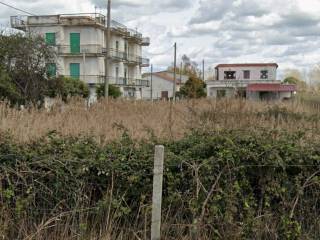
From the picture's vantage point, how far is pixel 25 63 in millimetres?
19953

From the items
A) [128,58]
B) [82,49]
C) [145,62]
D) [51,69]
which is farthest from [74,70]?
[51,69]

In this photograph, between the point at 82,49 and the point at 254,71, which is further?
the point at 254,71

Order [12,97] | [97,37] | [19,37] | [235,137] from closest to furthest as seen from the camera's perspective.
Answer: [235,137] < [12,97] < [19,37] < [97,37]

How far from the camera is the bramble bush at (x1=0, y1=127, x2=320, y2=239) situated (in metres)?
3.68

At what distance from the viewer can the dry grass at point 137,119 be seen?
594 centimetres

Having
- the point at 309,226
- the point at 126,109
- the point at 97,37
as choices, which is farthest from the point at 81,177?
the point at 97,37

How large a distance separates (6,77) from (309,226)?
1672cm

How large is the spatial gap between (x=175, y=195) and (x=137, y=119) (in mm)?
6030

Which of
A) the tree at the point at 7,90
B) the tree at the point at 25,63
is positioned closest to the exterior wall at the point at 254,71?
the tree at the point at 25,63

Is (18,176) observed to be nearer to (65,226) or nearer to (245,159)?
(65,226)

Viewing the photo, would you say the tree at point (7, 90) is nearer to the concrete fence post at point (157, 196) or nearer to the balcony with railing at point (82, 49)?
the concrete fence post at point (157, 196)

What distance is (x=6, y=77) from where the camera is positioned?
701 inches

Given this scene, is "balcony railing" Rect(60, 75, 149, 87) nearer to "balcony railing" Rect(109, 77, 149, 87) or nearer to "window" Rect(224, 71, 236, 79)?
"balcony railing" Rect(109, 77, 149, 87)

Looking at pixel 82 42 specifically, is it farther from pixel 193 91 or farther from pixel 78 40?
pixel 193 91
